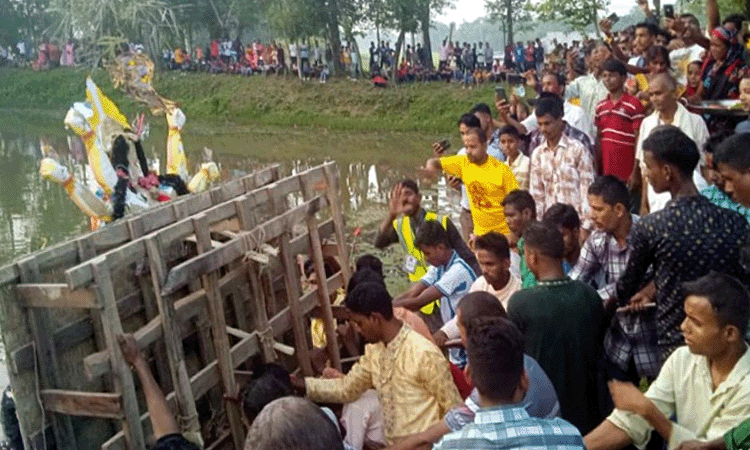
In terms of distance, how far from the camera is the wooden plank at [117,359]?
408 centimetres

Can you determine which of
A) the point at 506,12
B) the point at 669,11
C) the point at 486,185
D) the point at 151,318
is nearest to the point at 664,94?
the point at 486,185

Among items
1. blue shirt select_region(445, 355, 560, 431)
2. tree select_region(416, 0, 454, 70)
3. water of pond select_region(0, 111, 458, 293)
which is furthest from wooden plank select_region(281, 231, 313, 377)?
tree select_region(416, 0, 454, 70)

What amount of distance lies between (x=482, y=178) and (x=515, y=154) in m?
1.00

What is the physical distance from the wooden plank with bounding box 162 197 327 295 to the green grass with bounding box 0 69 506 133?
75.7 feet

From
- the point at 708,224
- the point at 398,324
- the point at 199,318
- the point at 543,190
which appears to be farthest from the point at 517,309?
the point at 543,190

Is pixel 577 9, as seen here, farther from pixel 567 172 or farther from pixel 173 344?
pixel 173 344

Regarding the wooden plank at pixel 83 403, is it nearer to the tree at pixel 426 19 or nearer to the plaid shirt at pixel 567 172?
the plaid shirt at pixel 567 172

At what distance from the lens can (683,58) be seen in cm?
1016

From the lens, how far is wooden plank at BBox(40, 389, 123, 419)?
4219 millimetres

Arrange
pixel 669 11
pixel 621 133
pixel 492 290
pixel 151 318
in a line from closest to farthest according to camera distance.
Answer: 1. pixel 151 318
2. pixel 492 290
3. pixel 621 133
4. pixel 669 11

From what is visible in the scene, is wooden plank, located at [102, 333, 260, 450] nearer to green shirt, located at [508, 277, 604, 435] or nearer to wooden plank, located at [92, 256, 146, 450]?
wooden plank, located at [92, 256, 146, 450]

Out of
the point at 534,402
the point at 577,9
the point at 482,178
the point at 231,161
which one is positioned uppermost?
the point at 577,9

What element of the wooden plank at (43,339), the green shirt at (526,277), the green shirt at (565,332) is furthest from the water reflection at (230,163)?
the green shirt at (565,332)

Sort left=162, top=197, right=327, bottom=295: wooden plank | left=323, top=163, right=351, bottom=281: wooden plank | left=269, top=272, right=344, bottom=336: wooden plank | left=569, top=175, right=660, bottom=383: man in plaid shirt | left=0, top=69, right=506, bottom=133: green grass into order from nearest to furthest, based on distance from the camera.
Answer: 1. left=162, top=197, right=327, bottom=295: wooden plank
2. left=569, top=175, right=660, bottom=383: man in plaid shirt
3. left=269, top=272, right=344, bottom=336: wooden plank
4. left=323, top=163, right=351, bottom=281: wooden plank
5. left=0, top=69, right=506, bottom=133: green grass
